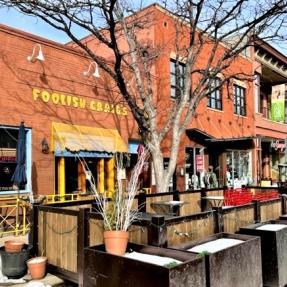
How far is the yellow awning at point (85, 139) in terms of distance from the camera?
44.8ft

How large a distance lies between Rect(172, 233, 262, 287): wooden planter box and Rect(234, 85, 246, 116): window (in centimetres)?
1954

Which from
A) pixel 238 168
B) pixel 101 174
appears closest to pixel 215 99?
pixel 238 168

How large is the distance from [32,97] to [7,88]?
93 centimetres

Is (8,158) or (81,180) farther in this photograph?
(81,180)

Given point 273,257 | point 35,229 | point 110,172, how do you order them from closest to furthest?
point 273,257 → point 35,229 → point 110,172

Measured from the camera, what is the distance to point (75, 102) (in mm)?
14758

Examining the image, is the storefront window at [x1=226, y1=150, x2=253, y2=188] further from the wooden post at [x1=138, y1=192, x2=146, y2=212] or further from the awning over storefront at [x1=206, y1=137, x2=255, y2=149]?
the wooden post at [x1=138, y1=192, x2=146, y2=212]

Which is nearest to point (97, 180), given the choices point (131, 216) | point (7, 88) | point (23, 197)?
point (23, 197)

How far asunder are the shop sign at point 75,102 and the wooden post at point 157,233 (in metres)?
8.90


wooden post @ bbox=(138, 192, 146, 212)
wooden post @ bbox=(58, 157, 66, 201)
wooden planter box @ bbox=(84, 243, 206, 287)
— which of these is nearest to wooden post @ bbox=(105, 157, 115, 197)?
wooden post @ bbox=(58, 157, 66, 201)

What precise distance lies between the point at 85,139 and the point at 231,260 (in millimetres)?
9987

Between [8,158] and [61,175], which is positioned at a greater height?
[8,158]

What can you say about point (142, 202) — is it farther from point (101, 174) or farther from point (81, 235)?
point (101, 174)

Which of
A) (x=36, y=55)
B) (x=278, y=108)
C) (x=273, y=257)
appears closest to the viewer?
(x=273, y=257)
